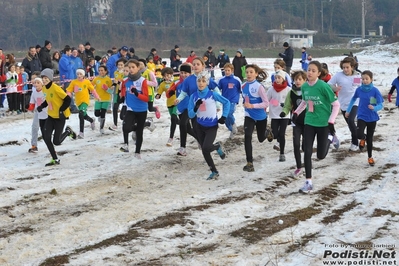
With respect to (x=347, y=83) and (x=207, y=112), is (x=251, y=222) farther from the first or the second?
(x=347, y=83)

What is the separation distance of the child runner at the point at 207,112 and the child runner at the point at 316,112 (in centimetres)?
147

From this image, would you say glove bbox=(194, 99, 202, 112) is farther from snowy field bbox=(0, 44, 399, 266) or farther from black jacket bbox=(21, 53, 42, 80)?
black jacket bbox=(21, 53, 42, 80)

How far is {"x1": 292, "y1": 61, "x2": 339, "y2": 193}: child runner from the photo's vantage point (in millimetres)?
9344

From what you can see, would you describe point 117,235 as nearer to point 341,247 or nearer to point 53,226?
point 53,226

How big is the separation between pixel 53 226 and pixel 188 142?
6669 millimetres

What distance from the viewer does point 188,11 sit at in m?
91.8

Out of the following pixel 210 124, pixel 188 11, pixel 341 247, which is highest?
pixel 188 11

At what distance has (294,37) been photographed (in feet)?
286

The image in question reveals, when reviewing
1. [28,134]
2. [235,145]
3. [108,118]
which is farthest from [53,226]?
[108,118]

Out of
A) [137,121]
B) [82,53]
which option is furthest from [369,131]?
[82,53]

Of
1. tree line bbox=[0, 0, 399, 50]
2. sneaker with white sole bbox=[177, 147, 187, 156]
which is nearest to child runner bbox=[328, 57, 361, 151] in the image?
sneaker with white sole bbox=[177, 147, 187, 156]

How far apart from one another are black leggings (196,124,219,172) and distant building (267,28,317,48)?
7350cm

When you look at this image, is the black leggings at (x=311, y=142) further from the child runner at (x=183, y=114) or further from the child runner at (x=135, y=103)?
the child runner at (x=135, y=103)

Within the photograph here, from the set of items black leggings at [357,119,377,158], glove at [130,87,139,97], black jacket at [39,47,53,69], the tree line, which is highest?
the tree line
